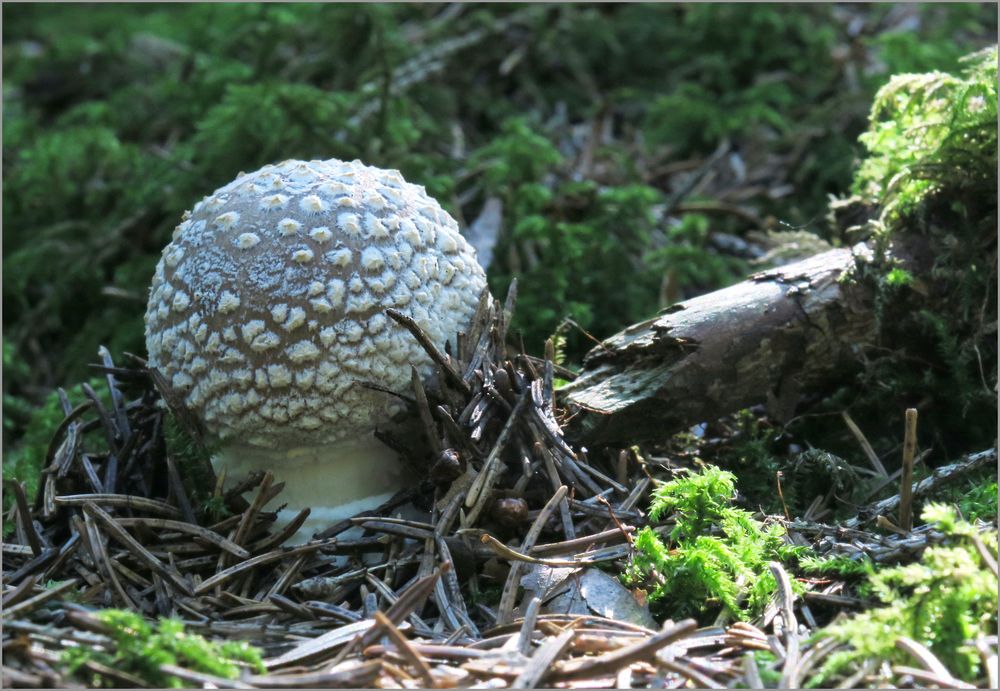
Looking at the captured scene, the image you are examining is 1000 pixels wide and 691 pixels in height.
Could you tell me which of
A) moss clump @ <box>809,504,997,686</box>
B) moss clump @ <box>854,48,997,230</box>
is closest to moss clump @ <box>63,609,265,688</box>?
moss clump @ <box>809,504,997,686</box>

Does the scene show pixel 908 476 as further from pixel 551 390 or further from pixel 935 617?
pixel 551 390

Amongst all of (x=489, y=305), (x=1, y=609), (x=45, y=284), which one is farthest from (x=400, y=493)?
(x=45, y=284)

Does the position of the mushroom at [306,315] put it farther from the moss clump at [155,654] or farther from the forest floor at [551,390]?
the moss clump at [155,654]

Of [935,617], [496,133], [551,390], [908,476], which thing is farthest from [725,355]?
[496,133]

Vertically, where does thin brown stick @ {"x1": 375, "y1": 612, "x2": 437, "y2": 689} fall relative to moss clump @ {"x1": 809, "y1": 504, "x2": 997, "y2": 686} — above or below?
above

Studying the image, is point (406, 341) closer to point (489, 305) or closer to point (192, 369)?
point (489, 305)

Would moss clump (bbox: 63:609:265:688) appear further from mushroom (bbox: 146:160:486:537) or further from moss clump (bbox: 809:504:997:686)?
moss clump (bbox: 809:504:997:686)
